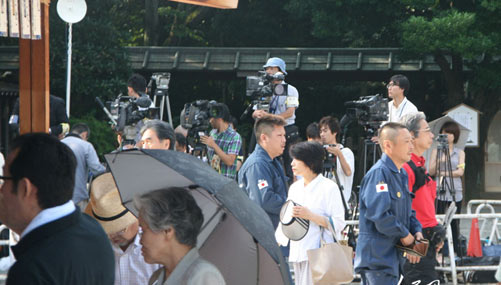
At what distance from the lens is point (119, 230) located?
14.1ft

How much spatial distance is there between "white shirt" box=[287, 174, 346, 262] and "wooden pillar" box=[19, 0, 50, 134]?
7.06 ft

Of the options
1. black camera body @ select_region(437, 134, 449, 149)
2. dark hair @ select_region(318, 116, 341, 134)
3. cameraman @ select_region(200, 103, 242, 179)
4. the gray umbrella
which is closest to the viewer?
the gray umbrella

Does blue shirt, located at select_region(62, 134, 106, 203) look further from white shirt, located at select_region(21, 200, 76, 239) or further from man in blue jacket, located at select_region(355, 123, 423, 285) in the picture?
white shirt, located at select_region(21, 200, 76, 239)

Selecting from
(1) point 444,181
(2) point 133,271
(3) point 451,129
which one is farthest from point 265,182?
(3) point 451,129

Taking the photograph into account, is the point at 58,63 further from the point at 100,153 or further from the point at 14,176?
the point at 14,176

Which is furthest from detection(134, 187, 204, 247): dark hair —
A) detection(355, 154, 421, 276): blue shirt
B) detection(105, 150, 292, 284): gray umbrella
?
detection(355, 154, 421, 276): blue shirt

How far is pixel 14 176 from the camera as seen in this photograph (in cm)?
268

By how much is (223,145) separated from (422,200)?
2.77 metres

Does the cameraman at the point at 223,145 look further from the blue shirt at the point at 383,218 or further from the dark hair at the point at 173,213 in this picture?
the dark hair at the point at 173,213

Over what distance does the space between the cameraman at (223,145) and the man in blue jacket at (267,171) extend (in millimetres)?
2045

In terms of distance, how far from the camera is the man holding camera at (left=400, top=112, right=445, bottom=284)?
6.42 m

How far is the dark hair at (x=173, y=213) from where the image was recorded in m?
3.32

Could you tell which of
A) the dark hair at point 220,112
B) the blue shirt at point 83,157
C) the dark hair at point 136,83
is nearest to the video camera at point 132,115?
the dark hair at point 136,83

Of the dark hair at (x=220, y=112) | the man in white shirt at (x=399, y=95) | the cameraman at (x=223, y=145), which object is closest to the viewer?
Result: the cameraman at (x=223, y=145)
